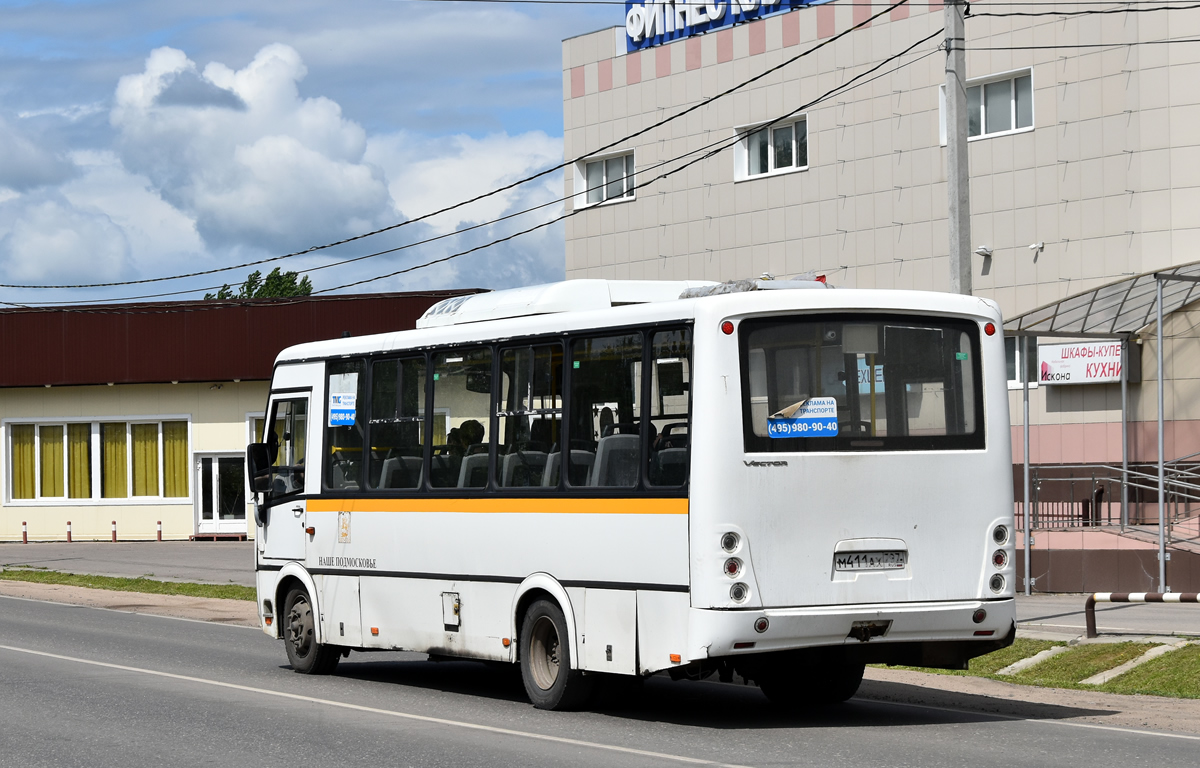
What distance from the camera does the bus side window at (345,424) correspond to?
564 inches

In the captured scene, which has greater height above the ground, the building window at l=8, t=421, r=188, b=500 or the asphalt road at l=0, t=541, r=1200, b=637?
the building window at l=8, t=421, r=188, b=500

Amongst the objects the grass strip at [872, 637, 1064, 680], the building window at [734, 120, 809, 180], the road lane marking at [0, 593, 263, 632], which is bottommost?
the road lane marking at [0, 593, 263, 632]

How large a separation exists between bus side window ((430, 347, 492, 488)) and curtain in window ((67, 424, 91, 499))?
113ft

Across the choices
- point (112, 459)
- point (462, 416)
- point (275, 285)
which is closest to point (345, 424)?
point (462, 416)

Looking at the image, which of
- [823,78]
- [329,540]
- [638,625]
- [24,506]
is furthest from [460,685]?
[24,506]

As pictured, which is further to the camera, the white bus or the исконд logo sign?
the исконд logo sign

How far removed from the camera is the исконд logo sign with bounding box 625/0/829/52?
33625 millimetres

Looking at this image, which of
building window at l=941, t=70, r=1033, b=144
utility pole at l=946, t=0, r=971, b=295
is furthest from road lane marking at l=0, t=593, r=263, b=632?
building window at l=941, t=70, r=1033, b=144

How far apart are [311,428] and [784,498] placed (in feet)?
18.7

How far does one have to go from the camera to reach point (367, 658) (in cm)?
1728

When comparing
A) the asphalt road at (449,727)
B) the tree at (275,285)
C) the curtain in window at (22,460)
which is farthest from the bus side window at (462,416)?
the tree at (275,285)

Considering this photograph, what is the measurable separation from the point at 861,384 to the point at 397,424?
14.3 ft

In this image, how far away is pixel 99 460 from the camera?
45125 millimetres

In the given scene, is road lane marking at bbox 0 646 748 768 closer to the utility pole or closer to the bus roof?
the bus roof
